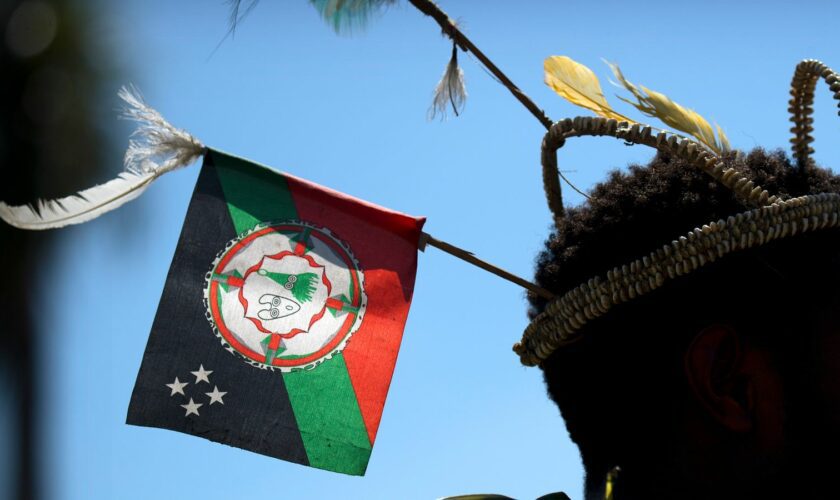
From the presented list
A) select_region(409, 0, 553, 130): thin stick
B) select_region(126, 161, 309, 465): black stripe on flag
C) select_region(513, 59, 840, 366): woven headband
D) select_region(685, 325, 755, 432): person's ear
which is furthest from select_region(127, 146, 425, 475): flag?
select_region(685, 325, 755, 432): person's ear

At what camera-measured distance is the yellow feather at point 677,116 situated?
97.7 inches

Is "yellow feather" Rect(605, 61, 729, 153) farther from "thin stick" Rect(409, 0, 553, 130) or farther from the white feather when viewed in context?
the white feather

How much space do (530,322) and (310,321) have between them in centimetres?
118

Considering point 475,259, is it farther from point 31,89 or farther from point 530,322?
point 31,89

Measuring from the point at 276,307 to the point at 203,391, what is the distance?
1.14 ft

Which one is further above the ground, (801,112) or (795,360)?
(801,112)

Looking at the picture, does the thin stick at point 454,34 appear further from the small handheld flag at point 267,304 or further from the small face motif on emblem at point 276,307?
the small face motif on emblem at point 276,307

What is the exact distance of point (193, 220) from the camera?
3533mm

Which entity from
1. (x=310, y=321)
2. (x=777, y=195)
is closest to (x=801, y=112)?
(x=777, y=195)

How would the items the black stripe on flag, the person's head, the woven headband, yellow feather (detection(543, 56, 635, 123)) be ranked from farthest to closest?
the black stripe on flag
yellow feather (detection(543, 56, 635, 123))
the woven headband
the person's head

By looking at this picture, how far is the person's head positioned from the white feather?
5.07 ft

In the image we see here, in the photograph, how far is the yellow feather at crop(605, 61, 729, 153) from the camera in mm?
2480

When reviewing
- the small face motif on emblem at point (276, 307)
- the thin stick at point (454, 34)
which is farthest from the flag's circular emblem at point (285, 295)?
the thin stick at point (454, 34)

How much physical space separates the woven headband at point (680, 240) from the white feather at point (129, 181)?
1.50m
